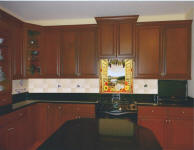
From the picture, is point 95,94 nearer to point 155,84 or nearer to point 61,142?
point 155,84

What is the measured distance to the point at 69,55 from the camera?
2.68 m

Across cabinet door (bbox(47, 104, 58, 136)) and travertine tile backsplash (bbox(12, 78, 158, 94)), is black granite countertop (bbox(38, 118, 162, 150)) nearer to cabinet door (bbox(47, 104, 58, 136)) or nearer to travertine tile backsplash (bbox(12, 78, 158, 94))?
cabinet door (bbox(47, 104, 58, 136))

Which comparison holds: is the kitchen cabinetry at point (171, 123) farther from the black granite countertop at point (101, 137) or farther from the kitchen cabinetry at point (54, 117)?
the kitchen cabinetry at point (54, 117)

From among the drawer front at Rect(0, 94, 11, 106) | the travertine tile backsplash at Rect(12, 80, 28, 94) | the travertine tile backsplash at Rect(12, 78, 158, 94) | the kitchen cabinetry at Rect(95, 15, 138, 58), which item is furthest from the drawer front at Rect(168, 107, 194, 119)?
the travertine tile backsplash at Rect(12, 80, 28, 94)

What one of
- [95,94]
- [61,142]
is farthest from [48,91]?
[61,142]

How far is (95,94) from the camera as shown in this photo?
2842 mm

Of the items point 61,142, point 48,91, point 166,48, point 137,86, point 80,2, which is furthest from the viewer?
point 48,91

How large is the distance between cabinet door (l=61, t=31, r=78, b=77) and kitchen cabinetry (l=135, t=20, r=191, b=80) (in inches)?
48.8

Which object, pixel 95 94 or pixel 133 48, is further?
pixel 95 94

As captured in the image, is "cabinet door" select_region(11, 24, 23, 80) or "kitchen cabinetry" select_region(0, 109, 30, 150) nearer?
"kitchen cabinetry" select_region(0, 109, 30, 150)

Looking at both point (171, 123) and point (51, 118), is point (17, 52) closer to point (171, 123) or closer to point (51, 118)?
point (51, 118)

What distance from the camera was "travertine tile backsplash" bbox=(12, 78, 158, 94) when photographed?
109 inches

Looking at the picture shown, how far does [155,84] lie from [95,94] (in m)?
1.29

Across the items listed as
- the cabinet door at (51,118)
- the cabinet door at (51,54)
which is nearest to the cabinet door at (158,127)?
the cabinet door at (51,118)
